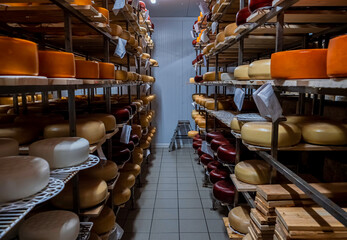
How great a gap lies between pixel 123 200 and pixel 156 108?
392 centimetres

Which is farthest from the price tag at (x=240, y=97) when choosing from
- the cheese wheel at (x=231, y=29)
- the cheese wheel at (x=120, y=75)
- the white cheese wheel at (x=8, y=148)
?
the white cheese wheel at (x=8, y=148)

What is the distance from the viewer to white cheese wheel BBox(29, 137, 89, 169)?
4.30ft

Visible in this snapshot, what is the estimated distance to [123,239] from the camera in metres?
2.71

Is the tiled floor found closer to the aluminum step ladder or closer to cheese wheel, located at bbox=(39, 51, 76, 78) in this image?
the aluminum step ladder

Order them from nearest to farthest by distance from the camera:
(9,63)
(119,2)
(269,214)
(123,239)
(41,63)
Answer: (9,63), (41,63), (269,214), (119,2), (123,239)

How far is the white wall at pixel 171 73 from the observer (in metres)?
6.25

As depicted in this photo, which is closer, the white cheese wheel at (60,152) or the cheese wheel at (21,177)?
the cheese wheel at (21,177)

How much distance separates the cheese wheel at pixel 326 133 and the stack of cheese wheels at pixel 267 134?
58 millimetres

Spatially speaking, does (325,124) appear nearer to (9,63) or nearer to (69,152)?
(69,152)

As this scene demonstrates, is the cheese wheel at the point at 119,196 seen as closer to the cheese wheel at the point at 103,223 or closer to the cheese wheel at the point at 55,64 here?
the cheese wheel at the point at 103,223

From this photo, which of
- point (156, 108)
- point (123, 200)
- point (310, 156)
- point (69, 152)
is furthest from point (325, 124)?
point (156, 108)

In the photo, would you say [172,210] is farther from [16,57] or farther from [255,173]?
[16,57]

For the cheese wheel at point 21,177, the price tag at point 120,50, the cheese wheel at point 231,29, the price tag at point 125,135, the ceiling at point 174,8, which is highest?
the ceiling at point 174,8

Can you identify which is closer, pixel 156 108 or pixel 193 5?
pixel 193 5
